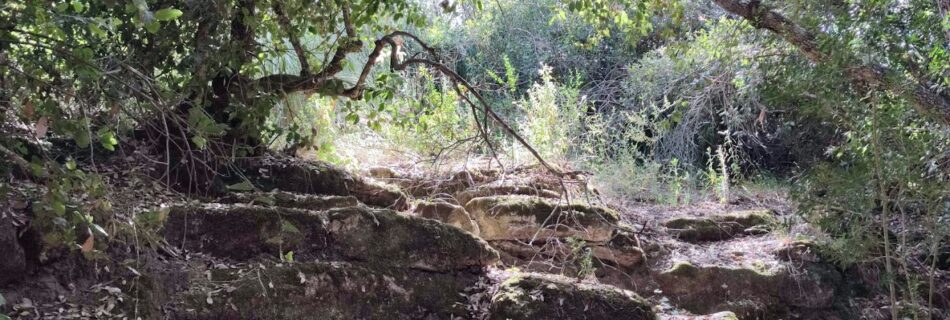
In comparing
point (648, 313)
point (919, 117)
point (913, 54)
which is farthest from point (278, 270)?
point (919, 117)

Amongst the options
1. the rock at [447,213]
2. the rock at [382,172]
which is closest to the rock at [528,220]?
the rock at [447,213]

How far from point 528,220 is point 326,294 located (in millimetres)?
1919

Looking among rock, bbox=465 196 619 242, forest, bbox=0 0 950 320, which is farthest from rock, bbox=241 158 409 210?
rock, bbox=465 196 619 242

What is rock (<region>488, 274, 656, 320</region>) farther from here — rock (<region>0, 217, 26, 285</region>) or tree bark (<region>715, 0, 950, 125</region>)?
rock (<region>0, 217, 26, 285</region>)

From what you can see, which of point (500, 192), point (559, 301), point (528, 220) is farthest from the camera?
point (500, 192)

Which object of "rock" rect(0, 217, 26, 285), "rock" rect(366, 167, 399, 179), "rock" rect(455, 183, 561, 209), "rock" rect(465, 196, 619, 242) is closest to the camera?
"rock" rect(0, 217, 26, 285)

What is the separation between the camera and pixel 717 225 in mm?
5801

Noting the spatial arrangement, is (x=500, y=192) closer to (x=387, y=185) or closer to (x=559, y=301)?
(x=387, y=185)

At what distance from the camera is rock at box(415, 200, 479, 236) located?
15.0 ft

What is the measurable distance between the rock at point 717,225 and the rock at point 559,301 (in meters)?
2.36

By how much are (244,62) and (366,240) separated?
3.27 ft

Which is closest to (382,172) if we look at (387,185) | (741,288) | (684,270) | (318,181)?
(387,185)

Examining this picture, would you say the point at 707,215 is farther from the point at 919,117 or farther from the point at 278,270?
the point at 278,270

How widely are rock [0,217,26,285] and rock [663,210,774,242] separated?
4.38 metres
